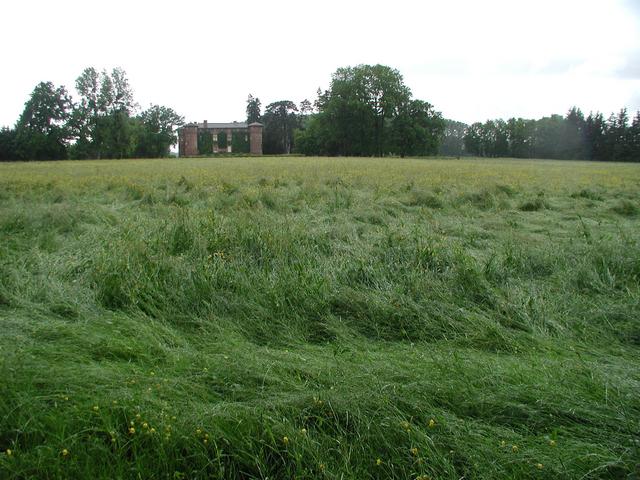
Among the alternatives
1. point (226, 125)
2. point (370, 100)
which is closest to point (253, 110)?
point (226, 125)

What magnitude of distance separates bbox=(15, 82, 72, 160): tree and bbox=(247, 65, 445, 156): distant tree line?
3999 centimetres

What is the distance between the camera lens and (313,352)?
11.1 feet

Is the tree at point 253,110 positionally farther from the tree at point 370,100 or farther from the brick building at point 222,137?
the tree at point 370,100

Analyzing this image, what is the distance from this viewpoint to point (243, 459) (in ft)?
7.36

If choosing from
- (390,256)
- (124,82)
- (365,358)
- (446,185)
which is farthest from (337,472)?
(124,82)

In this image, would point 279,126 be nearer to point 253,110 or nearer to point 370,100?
point 253,110

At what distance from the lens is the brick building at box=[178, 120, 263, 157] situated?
300 feet

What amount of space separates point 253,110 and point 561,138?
221ft

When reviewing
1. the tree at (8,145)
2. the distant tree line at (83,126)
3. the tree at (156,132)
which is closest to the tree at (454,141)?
the tree at (156,132)

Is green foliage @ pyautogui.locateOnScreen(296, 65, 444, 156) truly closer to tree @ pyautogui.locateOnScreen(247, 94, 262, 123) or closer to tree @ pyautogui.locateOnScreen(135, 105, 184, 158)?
tree @ pyautogui.locateOnScreen(135, 105, 184, 158)

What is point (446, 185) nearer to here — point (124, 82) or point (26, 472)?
point (26, 472)

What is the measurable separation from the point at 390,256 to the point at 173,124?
278 ft

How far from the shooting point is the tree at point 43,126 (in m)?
64.0

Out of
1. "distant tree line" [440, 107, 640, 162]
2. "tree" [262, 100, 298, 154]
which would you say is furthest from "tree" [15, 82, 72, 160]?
"distant tree line" [440, 107, 640, 162]
